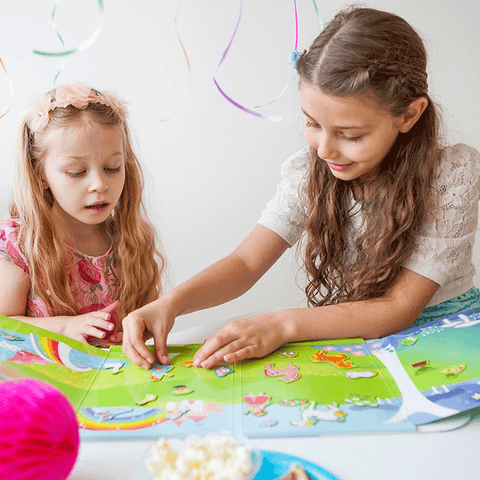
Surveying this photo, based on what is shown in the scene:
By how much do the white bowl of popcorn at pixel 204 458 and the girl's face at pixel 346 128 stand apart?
0.54 metres

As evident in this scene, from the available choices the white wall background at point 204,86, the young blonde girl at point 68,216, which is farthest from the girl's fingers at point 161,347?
the white wall background at point 204,86

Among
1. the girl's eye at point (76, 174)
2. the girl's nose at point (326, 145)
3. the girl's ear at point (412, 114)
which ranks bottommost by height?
the girl's eye at point (76, 174)

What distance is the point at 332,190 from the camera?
1.09 meters

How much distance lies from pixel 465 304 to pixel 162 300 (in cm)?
52

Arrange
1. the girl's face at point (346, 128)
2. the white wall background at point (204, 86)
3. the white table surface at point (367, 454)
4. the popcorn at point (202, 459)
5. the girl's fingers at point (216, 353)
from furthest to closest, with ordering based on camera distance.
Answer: the white wall background at point (204, 86) → the girl's face at point (346, 128) → the girl's fingers at point (216, 353) → the white table surface at point (367, 454) → the popcorn at point (202, 459)

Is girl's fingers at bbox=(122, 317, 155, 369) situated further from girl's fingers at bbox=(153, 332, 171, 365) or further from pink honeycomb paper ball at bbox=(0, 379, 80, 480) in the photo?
pink honeycomb paper ball at bbox=(0, 379, 80, 480)

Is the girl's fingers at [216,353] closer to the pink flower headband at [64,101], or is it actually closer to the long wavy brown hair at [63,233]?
the long wavy brown hair at [63,233]

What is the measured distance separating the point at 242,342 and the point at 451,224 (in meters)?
0.42

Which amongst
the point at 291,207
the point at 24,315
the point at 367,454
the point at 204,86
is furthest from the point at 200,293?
the point at 204,86

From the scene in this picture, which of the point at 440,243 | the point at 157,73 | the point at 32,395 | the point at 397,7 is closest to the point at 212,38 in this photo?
the point at 157,73

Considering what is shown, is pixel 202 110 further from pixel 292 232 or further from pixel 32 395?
pixel 32 395

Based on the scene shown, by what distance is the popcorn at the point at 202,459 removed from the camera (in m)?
0.46

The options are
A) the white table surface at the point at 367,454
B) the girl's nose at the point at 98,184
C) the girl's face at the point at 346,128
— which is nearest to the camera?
the white table surface at the point at 367,454

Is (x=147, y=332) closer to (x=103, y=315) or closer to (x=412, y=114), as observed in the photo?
(x=103, y=315)
